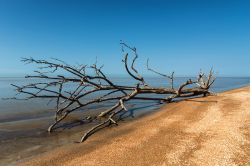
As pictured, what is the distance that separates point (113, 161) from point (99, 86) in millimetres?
5397

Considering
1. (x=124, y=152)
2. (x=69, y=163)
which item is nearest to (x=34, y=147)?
(x=69, y=163)

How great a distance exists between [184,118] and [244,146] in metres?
2.93

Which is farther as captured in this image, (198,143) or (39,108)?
(39,108)

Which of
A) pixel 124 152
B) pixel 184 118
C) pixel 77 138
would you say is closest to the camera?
pixel 124 152

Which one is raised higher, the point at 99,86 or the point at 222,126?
the point at 99,86

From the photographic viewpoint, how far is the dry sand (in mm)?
4294

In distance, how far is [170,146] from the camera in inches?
196

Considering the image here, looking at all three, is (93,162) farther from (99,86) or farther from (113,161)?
(99,86)

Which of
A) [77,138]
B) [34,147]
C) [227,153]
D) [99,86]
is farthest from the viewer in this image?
[99,86]

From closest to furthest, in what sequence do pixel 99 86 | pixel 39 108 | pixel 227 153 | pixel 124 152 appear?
1. pixel 227 153
2. pixel 124 152
3. pixel 99 86
4. pixel 39 108

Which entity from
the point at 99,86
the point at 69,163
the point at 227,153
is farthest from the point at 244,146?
the point at 99,86

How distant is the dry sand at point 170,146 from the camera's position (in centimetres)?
429

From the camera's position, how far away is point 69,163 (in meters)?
4.54

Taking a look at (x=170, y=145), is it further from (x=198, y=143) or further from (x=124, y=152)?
(x=124, y=152)
